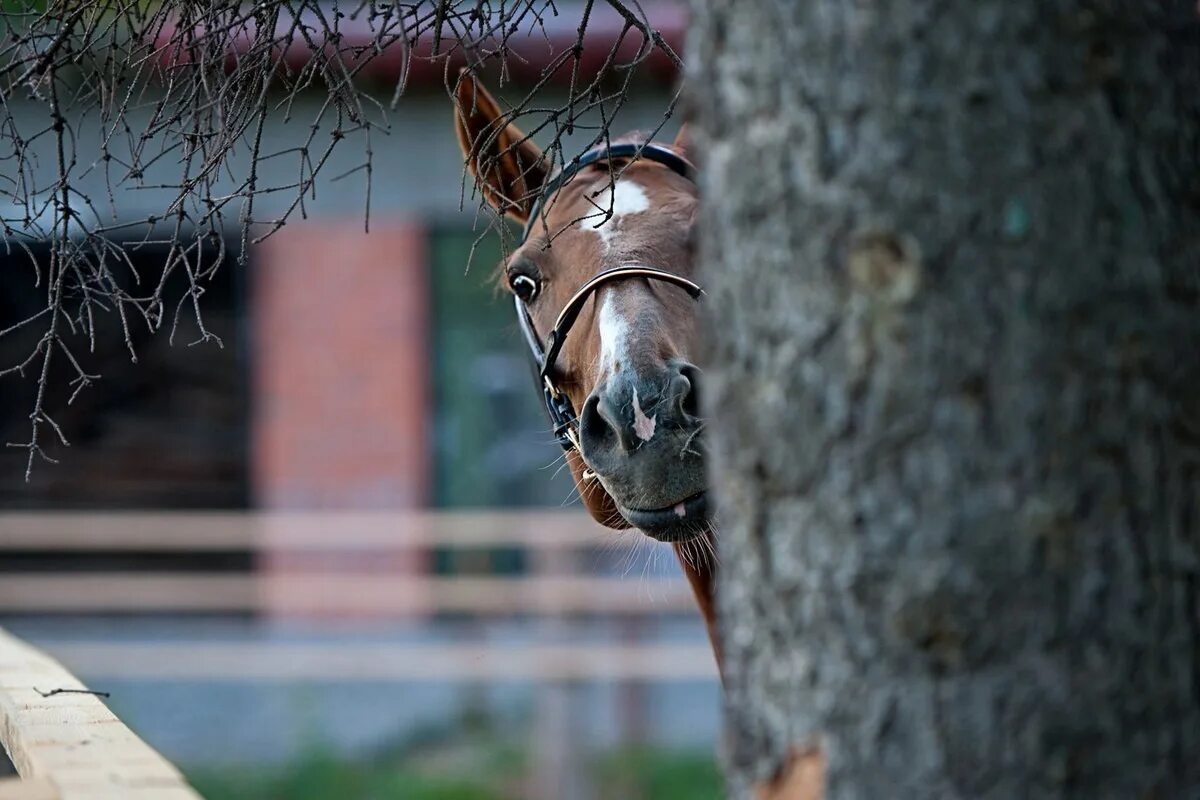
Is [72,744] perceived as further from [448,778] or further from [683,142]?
[448,778]

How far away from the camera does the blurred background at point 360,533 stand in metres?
8.17

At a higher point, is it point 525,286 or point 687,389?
point 525,286

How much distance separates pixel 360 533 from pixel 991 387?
326 inches

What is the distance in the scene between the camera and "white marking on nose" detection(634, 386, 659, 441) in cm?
248

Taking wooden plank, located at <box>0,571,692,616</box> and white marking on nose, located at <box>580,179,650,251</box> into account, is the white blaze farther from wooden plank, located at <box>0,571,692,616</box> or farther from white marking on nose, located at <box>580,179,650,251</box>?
wooden plank, located at <box>0,571,692,616</box>

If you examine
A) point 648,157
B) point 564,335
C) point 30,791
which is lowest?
point 30,791

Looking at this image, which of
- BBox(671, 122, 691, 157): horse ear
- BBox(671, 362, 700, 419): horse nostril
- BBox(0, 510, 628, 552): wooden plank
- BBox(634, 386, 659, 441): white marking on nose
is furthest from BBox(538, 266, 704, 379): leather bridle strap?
BBox(0, 510, 628, 552): wooden plank

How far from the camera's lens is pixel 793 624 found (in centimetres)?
115

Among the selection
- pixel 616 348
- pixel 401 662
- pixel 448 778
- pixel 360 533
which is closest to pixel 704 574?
pixel 616 348

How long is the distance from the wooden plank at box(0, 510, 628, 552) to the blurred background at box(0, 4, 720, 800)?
23 mm

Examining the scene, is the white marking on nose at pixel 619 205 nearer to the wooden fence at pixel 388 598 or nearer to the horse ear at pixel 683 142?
the horse ear at pixel 683 142

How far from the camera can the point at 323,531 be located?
9.24 metres

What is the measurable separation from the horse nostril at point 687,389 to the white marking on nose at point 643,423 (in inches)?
2.1

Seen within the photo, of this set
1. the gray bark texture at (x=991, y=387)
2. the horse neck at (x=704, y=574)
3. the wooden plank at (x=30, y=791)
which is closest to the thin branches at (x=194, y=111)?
the wooden plank at (x=30, y=791)
